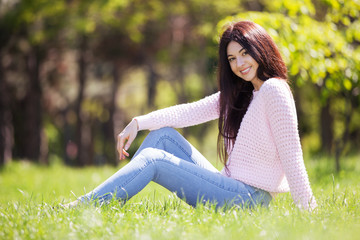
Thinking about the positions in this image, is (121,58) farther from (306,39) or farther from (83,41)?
(306,39)

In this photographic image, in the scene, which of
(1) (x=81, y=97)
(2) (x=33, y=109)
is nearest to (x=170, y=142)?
(1) (x=81, y=97)

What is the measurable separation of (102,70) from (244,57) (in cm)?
1436

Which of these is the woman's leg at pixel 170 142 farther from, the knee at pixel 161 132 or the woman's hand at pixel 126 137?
the woman's hand at pixel 126 137

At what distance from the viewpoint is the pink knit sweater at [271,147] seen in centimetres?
289

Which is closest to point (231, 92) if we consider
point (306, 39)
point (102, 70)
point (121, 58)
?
point (306, 39)

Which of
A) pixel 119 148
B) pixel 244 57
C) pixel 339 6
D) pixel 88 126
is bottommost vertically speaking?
pixel 88 126

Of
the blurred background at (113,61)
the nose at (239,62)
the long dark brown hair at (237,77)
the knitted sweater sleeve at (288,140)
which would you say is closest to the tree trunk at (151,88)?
the blurred background at (113,61)

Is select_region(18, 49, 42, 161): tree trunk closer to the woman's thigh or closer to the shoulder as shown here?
the woman's thigh

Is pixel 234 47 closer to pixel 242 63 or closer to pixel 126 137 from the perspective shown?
pixel 242 63

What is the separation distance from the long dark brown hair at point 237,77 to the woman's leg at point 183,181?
0.43m

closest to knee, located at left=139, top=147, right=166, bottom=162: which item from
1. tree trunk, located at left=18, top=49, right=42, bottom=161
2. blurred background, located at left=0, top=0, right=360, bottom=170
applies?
blurred background, located at left=0, top=0, right=360, bottom=170

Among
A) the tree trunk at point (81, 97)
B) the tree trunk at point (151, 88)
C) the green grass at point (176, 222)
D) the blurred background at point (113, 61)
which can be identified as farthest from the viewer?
the tree trunk at point (151, 88)

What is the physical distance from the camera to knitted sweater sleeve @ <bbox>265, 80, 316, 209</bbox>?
287 centimetres

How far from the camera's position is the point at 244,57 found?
11.0ft
